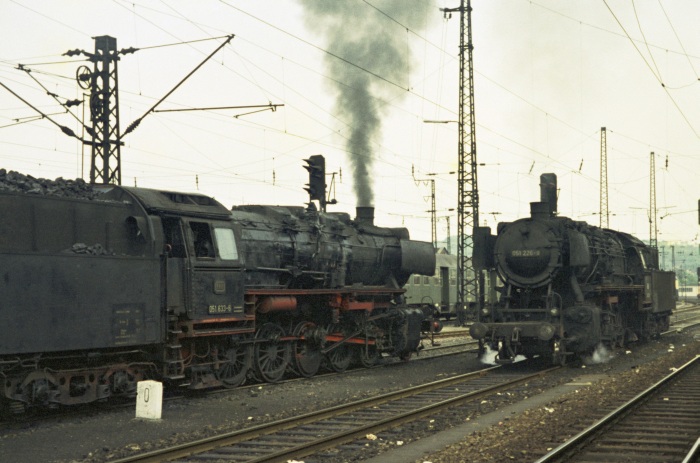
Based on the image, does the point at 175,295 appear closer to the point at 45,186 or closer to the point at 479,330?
the point at 45,186

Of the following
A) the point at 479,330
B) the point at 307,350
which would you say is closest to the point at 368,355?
the point at 307,350

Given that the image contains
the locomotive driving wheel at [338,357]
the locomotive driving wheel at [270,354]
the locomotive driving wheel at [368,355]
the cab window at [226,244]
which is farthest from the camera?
the locomotive driving wheel at [368,355]

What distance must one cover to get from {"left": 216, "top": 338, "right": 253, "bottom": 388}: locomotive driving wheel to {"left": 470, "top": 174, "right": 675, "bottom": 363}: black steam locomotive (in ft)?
18.3

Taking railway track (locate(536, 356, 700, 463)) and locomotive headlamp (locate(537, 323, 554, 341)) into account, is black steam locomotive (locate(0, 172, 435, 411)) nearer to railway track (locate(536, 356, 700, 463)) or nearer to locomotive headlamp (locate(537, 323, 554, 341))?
locomotive headlamp (locate(537, 323, 554, 341))

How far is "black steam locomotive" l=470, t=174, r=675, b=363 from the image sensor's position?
1791 centimetres

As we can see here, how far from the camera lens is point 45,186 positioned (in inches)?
454

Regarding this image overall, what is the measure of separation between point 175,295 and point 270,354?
11.0 ft

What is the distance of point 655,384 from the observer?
1438 cm

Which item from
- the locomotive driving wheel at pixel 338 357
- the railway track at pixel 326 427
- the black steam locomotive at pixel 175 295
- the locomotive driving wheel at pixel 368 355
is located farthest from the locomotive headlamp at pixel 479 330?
the locomotive driving wheel at pixel 338 357

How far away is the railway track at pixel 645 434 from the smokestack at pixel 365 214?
26.9ft

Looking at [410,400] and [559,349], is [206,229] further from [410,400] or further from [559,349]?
[559,349]

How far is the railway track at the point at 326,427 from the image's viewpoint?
8.87m

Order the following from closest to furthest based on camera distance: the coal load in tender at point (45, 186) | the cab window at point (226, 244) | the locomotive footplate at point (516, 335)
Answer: the coal load in tender at point (45, 186) → the cab window at point (226, 244) → the locomotive footplate at point (516, 335)

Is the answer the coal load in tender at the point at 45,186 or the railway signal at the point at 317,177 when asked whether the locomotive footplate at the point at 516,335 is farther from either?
the coal load in tender at the point at 45,186
